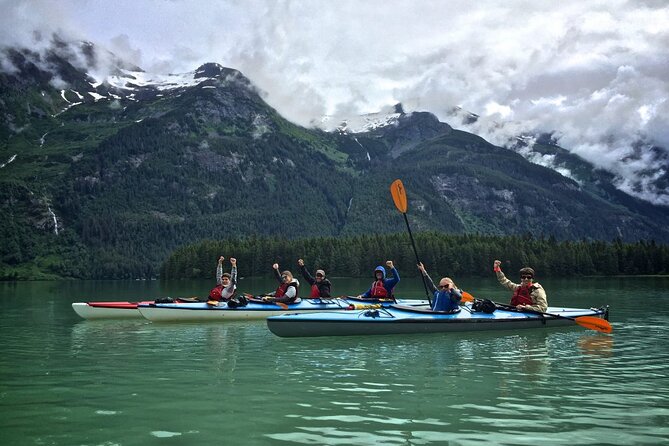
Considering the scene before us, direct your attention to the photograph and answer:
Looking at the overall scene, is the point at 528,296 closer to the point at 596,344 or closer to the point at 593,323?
the point at 593,323

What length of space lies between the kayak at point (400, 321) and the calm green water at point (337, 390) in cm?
60

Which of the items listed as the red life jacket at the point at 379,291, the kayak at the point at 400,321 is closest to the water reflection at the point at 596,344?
the kayak at the point at 400,321

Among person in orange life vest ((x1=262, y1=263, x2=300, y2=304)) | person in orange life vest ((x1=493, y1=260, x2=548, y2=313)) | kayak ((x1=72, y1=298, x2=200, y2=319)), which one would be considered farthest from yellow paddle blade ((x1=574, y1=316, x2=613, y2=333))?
kayak ((x1=72, y1=298, x2=200, y2=319))

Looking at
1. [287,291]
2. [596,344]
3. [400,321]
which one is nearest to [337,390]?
[400,321]

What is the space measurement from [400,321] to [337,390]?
435 inches

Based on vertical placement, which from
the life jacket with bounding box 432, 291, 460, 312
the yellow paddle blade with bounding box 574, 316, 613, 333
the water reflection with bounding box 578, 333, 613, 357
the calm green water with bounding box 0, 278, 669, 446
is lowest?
the calm green water with bounding box 0, 278, 669, 446

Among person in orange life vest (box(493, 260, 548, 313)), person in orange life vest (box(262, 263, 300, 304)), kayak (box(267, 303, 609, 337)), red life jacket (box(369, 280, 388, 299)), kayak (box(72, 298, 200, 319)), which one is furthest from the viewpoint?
kayak (box(72, 298, 200, 319))

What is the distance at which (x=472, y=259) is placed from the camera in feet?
477

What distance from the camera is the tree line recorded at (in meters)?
146

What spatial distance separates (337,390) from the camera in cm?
1504

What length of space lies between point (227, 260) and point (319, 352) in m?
130

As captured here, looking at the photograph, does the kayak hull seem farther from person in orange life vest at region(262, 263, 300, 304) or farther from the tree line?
the tree line

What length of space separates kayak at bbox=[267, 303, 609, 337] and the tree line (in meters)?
115

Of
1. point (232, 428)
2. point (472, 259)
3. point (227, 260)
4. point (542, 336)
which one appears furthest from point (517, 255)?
point (232, 428)
